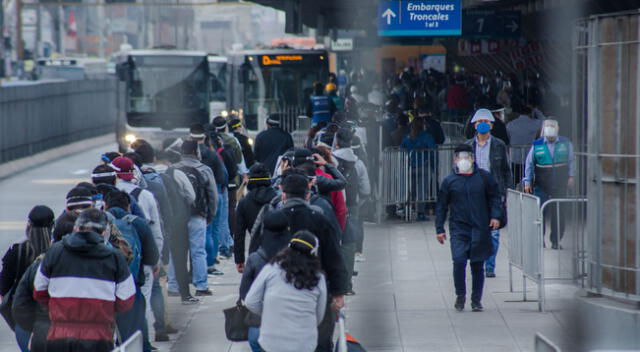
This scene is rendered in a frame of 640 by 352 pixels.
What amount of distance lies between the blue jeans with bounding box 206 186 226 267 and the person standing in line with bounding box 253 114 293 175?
1420 millimetres

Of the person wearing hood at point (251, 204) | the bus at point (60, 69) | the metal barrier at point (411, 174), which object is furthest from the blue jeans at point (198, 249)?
the bus at point (60, 69)

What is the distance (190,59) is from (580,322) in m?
20.9

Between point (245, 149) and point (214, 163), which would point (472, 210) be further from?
point (245, 149)

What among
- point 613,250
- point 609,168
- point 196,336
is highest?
point 609,168

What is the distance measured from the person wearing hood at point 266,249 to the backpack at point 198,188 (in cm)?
344

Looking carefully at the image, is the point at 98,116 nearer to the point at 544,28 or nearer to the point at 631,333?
the point at 631,333

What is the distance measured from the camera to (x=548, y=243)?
426 inches

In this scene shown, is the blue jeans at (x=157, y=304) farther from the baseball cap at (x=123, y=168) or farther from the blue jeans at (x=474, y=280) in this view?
the blue jeans at (x=474, y=280)

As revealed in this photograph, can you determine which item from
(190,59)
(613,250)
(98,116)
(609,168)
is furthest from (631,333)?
(98,116)

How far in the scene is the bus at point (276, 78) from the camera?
77.9ft

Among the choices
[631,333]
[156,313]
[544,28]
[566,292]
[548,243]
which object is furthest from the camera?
[548,243]

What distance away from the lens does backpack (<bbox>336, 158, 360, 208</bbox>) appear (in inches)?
377

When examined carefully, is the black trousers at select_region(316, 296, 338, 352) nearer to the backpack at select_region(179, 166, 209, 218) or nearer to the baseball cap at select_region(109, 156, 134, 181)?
the baseball cap at select_region(109, 156, 134, 181)

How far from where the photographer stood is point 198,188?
30.8 feet
